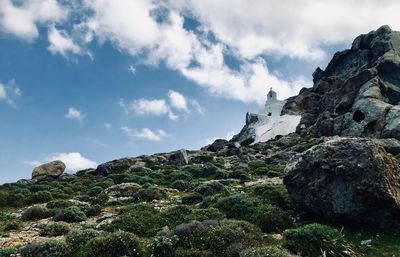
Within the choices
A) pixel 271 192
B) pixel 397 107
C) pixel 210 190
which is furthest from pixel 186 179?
pixel 397 107

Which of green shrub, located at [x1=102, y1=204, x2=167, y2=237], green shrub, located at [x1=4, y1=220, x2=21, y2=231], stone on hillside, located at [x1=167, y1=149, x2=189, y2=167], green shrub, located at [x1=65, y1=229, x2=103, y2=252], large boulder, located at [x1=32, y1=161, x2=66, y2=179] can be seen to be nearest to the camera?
green shrub, located at [x1=65, y1=229, x2=103, y2=252]

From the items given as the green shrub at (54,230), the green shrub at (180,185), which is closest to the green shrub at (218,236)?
the green shrub at (54,230)

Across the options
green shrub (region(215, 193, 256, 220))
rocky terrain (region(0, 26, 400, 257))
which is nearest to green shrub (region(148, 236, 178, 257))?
rocky terrain (region(0, 26, 400, 257))

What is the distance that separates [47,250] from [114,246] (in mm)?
2419

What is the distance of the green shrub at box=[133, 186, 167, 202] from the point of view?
92.2 ft

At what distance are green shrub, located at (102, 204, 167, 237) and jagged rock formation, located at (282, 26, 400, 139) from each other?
121 feet

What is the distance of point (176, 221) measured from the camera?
778 inches

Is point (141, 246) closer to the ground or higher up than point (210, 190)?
closer to the ground

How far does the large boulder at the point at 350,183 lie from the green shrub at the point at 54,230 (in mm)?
11198

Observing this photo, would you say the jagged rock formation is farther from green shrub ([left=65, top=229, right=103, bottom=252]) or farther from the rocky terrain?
green shrub ([left=65, top=229, right=103, bottom=252])

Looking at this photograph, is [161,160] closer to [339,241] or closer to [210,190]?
[210,190]

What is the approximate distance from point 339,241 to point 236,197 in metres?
7.45

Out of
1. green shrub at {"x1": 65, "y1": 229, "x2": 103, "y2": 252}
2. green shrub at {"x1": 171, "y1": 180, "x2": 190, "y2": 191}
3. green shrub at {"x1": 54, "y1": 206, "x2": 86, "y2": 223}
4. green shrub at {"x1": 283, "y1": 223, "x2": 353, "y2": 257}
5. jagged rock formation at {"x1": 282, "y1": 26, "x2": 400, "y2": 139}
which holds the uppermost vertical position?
jagged rock formation at {"x1": 282, "y1": 26, "x2": 400, "y2": 139}

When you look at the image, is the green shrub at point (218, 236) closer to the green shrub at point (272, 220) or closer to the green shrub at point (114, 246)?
the green shrub at point (114, 246)
